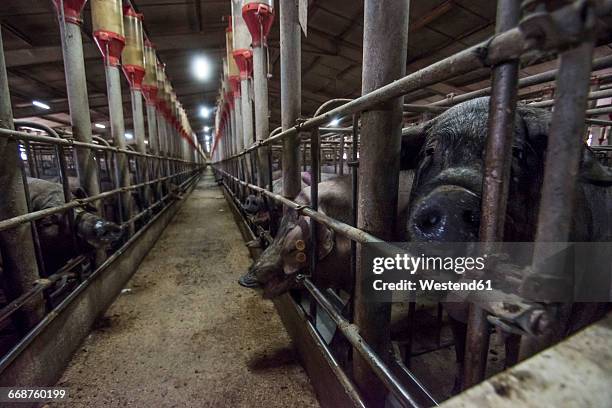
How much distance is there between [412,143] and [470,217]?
1.13 meters

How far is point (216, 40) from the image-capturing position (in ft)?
34.1

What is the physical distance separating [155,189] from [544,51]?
7600 millimetres

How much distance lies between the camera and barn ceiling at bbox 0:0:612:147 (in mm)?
7023

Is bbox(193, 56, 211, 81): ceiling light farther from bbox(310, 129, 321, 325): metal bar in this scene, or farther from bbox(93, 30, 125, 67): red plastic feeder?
bbox(310, 129, 321, 325): metal bar

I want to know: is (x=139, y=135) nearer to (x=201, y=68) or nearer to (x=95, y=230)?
(x=95, y=230)

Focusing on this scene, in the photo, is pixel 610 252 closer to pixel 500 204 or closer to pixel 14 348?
pixel 500 204

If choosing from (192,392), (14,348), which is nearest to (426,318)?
(192,392)

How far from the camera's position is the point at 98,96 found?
14.2m

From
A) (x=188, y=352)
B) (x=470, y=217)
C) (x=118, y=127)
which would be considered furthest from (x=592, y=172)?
(x=118, y=127)

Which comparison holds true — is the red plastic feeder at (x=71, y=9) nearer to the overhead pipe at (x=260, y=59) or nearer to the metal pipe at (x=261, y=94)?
the overhead pipe at (x=260, y=59)

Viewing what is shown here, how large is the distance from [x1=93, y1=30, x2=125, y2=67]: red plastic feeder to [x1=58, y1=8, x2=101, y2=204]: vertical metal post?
133 centimetres

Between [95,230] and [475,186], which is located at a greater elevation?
[475,186]
